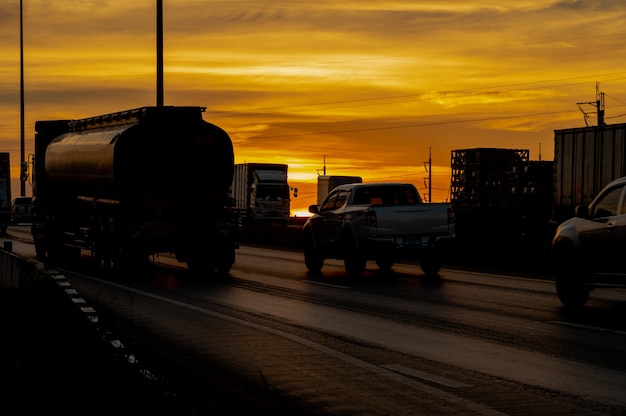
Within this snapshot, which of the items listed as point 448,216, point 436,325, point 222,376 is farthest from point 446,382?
point 448,216

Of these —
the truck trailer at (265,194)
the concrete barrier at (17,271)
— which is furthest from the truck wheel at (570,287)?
the truck trailer at (265,194)

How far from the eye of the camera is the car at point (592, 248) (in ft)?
53.7

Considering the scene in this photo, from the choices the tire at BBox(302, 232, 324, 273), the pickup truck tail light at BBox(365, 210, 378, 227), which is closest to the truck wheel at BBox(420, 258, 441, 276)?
the pickup truck tail light at BBox(365, 210, 378, 227)

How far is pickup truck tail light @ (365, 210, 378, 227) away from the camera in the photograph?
965 inches

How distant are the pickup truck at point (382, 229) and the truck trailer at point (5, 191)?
36771 millimetres

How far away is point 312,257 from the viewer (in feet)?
89.6

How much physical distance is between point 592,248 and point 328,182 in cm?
6279

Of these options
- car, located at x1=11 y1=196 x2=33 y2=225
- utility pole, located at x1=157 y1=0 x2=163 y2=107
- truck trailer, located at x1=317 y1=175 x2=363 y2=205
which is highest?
utility pole, located at x1=157 y1=0 x2=163 y2=107

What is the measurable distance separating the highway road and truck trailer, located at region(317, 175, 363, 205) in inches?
2162

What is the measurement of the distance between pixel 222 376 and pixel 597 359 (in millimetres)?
3792

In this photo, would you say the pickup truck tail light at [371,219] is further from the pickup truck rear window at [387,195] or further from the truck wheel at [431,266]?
the truck wheel at [431,266]

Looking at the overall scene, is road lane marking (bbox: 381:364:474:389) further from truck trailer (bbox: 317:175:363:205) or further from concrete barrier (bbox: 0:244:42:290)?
truck trailer (bbox: 317:175:363:205)

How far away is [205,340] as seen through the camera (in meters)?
13.5

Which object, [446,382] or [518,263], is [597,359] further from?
[518,263]
